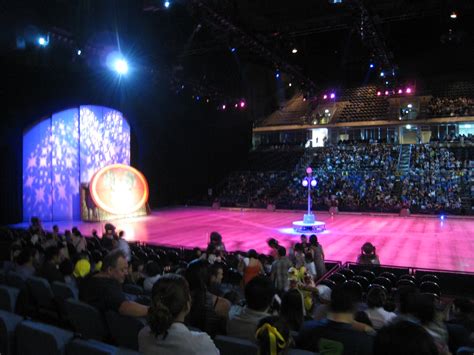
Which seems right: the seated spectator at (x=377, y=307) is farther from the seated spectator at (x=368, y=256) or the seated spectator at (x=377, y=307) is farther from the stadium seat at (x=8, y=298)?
the seated spectator at (x=368, y=256)

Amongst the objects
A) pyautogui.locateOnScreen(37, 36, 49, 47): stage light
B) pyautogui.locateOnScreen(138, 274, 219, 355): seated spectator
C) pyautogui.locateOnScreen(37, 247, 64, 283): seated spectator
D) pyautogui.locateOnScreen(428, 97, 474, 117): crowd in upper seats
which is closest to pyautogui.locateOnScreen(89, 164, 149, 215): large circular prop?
pyautogui.locateOnScreen(37, 36, 49, 47): stage light

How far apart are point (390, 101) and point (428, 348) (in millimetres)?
34297

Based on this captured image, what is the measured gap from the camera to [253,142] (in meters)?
35.2

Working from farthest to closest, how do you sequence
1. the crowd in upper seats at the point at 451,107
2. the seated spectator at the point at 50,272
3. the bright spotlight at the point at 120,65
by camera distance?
the crowd in upper seats at the point at 451,107 < the bright spotlight at the point at 120,65 < the seated spectator at the point at 50,272

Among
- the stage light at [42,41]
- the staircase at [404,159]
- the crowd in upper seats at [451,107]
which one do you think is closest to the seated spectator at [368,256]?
the stage light at [42,41]

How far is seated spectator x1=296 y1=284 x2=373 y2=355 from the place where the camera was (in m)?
2.63

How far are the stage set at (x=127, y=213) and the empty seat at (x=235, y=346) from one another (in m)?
10.2

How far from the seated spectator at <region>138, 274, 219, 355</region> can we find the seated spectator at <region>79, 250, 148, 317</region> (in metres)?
0.97

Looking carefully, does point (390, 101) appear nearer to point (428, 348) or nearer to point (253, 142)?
point (253, 142)

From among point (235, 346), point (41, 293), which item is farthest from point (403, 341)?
point (41, 293)

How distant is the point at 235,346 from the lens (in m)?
2.73

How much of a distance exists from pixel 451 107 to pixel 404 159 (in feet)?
19.1

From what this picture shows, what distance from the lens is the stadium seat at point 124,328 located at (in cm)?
331

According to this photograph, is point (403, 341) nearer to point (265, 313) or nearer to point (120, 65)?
point (265, 313)
